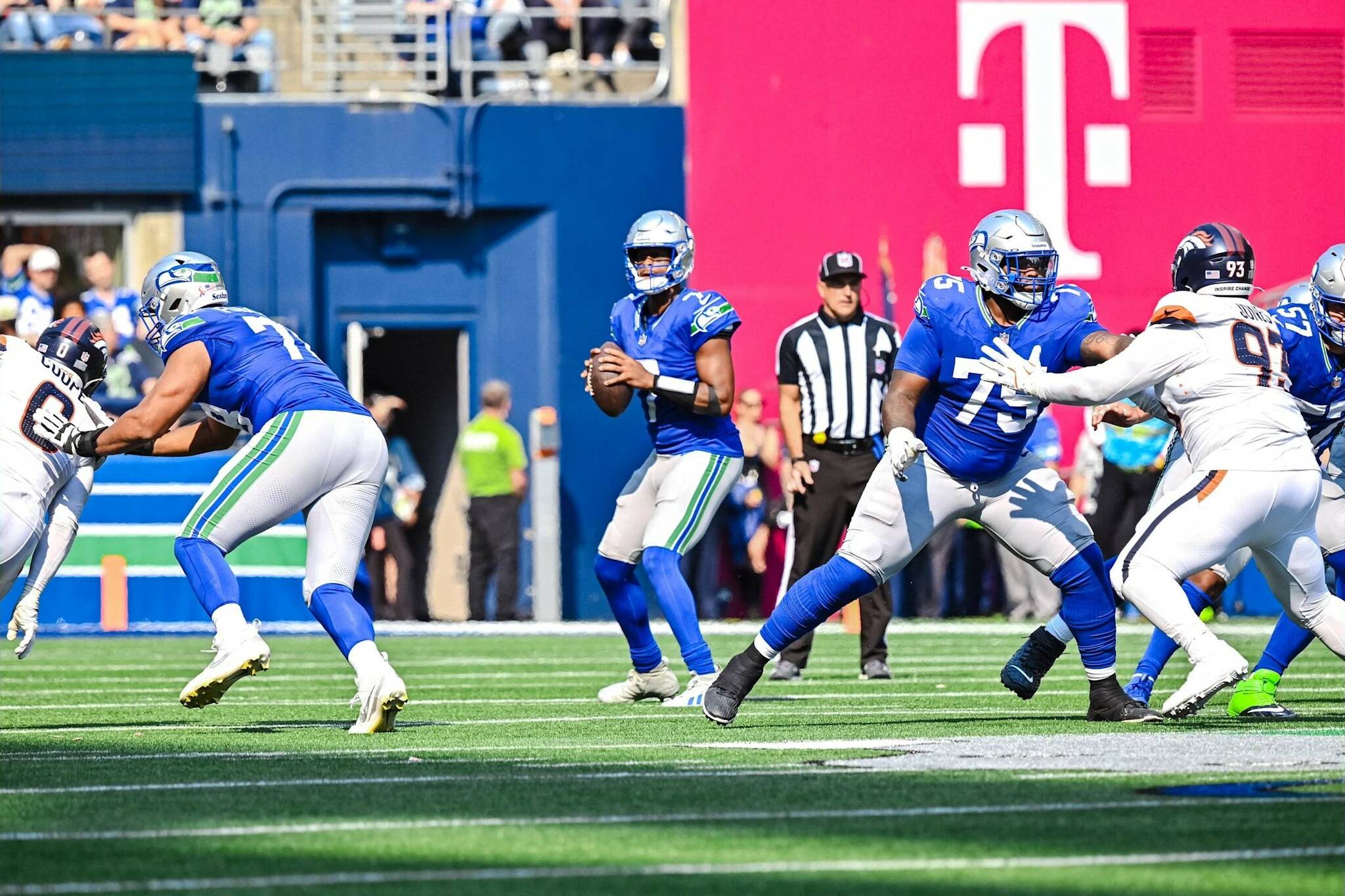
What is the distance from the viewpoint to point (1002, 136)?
19391 mm

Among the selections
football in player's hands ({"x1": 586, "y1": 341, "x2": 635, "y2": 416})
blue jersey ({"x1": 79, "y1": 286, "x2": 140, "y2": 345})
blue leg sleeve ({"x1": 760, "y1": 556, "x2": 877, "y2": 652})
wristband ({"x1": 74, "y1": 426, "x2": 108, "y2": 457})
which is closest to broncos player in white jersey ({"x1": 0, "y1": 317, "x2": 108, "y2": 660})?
wristband ({"x1": 74, "y1": 426, "x2": 108, "y2": 457})

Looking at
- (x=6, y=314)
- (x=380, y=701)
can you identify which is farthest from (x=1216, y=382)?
(x=6, y=314)

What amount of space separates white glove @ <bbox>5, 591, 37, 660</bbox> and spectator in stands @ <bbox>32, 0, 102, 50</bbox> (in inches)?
460

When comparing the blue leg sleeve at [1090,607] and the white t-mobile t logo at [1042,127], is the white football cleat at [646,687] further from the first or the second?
the white t-mobile t logo at [1042,127]

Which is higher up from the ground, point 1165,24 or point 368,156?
point 1165,24

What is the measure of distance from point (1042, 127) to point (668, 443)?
11.5m

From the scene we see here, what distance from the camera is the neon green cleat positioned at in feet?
25.0

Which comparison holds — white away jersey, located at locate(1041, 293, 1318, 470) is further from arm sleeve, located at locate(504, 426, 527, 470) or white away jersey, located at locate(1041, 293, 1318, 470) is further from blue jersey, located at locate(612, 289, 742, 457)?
arm sleeve, located at locate(504, 426, 527, 470)

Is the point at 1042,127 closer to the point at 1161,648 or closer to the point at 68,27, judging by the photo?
the point at 68,27

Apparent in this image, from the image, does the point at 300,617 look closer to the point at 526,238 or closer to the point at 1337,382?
the point at 526,238

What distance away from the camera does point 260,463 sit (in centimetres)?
719

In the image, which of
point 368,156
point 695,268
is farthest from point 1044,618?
point 368,156

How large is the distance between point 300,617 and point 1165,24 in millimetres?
9788

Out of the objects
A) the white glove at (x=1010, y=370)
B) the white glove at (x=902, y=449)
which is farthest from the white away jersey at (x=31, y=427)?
the white glove at (x=1010, y=370)
